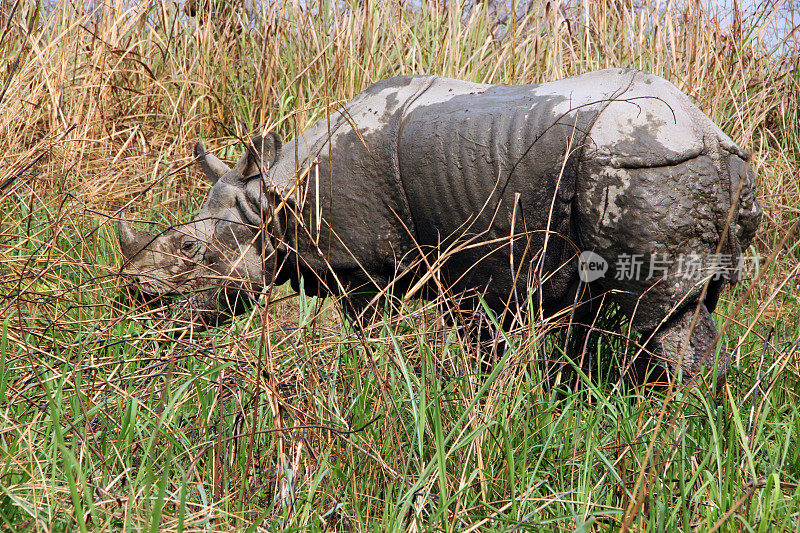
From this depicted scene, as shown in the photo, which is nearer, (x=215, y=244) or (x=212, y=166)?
(x=215, y=244)

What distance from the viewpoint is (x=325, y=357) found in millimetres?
2402

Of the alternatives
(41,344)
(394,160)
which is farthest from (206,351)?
(394,160)

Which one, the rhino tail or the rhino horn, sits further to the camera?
the rhino horn

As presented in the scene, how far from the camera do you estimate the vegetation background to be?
1.72 m

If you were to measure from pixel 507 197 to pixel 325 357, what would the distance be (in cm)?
86

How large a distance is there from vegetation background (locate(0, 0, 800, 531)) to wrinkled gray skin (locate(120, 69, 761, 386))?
9.7 inches

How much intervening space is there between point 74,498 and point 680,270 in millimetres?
1927

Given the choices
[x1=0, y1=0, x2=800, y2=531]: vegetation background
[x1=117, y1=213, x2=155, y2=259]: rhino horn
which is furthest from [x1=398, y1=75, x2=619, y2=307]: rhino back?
[x1=117, y1=213, x2=155, y2=259]: rhino horn

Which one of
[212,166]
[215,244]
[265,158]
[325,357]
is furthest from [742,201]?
[212,166]

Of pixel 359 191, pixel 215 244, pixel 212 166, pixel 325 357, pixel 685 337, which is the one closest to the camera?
pixel 325 357

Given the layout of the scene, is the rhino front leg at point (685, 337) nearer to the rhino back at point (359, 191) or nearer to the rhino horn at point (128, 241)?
the rhino back at point (359, 191)

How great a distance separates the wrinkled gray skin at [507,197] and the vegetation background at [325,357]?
247 mm

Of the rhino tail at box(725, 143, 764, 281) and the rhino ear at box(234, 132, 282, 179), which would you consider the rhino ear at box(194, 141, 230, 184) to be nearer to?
the rhino ear at box(234, 132, 282, 179)

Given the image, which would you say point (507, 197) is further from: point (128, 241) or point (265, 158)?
point (128, 241)
